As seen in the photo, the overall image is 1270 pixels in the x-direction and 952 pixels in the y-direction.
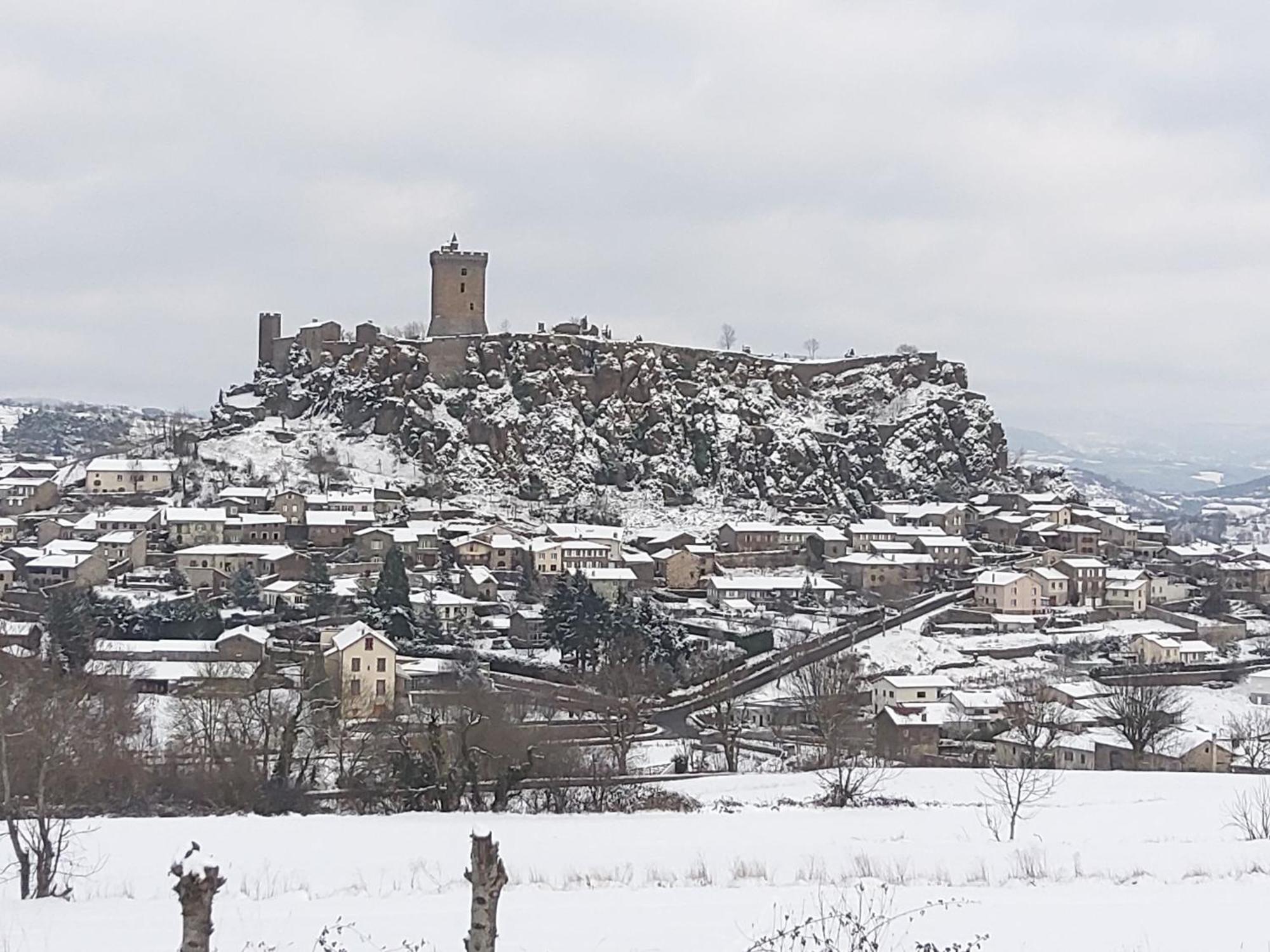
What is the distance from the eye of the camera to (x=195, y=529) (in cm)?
4378

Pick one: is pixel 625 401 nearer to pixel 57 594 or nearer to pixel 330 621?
pixel 330 621

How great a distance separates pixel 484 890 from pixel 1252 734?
92.6 feet

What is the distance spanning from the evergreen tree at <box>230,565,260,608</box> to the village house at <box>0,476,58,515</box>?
15.9 metres

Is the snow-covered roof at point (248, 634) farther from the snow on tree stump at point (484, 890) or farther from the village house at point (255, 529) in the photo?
the snow on tree stump at point (484, 890)

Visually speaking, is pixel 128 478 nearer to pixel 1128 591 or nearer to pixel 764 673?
pixel 764 673

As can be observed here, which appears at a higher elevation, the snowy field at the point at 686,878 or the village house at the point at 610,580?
the village house at the point at 610,580

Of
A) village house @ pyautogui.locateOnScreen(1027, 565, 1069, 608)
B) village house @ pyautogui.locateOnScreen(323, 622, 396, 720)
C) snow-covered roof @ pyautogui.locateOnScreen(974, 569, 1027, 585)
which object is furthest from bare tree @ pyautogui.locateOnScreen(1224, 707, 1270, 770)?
village house @ pyautogui.locateOnScreen(323, 622, 396, 720)

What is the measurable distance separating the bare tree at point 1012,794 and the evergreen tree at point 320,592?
2316 cm

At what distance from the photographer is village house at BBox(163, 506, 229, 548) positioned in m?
43.6

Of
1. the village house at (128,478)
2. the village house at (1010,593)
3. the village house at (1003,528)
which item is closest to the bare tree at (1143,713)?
the village house at (1010,593)

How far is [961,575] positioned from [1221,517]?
3511 inches

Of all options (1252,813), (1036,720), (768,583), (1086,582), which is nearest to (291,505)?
(768,583)

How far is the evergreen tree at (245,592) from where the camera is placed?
37219 millimetres

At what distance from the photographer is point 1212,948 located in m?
6.70
